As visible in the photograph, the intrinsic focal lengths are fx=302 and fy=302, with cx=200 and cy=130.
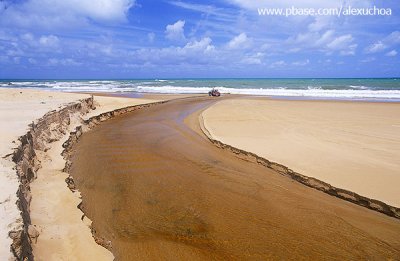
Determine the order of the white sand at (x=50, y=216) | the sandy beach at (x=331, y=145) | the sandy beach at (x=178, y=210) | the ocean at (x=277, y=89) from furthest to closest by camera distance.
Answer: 1. the ocean at (x=277, y=89)
2. the sandy beach at (x=331, y=145)
3. the sandy beach at (x=178, y=210)
4. the white sand at (x=50, y=216)

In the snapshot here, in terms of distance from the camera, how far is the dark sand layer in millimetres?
4031

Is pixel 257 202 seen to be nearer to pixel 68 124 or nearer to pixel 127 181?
pixel 127 181

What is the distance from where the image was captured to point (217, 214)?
4992 mm

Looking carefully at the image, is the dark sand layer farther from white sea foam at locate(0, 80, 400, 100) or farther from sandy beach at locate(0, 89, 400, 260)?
white sea foam at locate(0, 80, 400, 100)

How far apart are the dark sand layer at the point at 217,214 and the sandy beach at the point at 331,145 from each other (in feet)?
1.96

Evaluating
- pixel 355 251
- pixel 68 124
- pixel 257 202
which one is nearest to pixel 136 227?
pixel 257 202

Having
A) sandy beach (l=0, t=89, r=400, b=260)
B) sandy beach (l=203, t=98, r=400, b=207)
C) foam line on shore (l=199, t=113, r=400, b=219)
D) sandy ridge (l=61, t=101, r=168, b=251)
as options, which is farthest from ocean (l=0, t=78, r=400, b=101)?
sandy beach (l=0, t=89, r=400, b=260)

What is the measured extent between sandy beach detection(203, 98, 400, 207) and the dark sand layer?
Answer: 1.96 feet

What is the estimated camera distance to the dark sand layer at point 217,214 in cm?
403

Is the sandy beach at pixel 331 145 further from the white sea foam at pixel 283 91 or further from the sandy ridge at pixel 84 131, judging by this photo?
the white sea foam at pixel 283 91

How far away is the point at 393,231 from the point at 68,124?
10.8 metres

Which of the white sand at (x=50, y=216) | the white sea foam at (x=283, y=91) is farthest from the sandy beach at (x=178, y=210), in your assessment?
the white sea foam at (x=283, y=91)

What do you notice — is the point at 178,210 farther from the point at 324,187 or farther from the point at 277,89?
the point at 277,89

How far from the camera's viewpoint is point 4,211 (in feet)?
11.2
